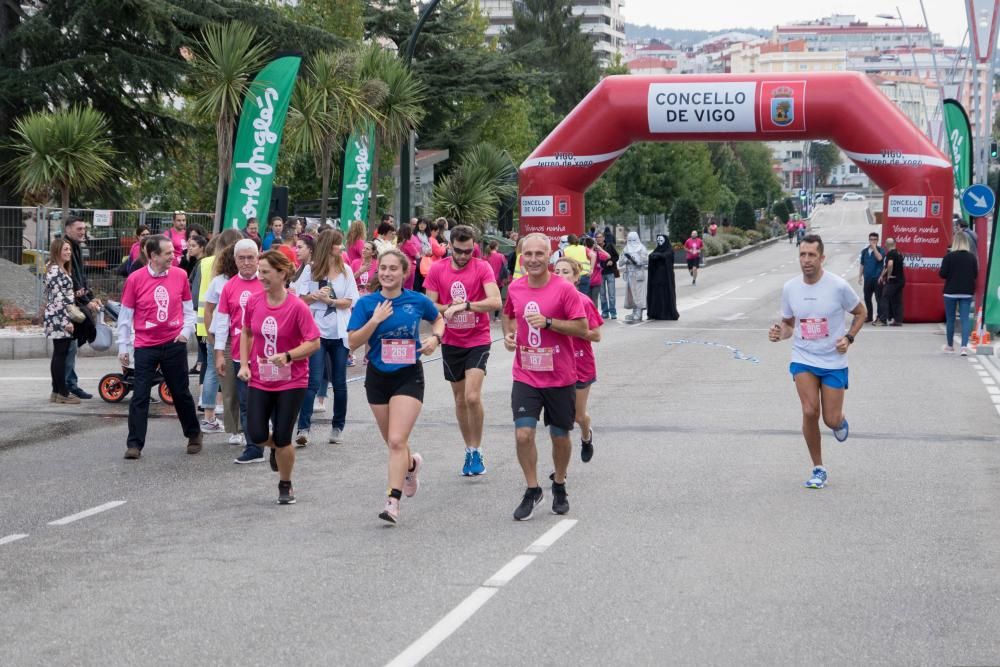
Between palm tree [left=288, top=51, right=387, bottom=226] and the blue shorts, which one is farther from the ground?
palm tree [left=288, top=51, right=387, bottom=226]

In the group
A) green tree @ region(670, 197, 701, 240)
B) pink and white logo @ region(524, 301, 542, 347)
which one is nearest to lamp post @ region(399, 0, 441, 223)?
pink and white logo @ region(524, 301, 542, 347)

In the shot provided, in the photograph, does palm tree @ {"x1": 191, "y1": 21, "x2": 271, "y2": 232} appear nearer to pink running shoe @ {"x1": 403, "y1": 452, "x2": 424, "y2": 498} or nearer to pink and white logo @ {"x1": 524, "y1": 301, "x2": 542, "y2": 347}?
pink running shoe @ {"x1": 403, "y1": 452, "x2": 424, "y2": 498}

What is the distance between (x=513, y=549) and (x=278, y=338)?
2.28 metres

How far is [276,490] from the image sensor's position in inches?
380

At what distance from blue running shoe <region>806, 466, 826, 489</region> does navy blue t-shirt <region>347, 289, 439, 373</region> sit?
112 inches

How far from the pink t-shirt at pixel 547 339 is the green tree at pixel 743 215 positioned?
3215 inches

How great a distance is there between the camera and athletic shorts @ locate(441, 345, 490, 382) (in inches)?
400

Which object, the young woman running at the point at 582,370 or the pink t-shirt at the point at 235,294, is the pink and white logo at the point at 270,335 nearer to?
the pink t-shirt at the point at 235,294

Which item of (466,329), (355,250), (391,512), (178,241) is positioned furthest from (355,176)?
(391,512)

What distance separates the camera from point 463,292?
1025cm

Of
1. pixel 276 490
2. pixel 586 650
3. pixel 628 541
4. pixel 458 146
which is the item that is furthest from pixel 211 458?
pixel 458 146

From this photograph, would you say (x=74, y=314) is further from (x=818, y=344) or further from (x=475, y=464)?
(x=818, y=344)

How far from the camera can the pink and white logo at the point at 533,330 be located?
853 centimetres

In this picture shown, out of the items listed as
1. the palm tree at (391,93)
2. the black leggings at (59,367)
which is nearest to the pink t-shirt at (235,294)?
the black leggings at (59,367)
